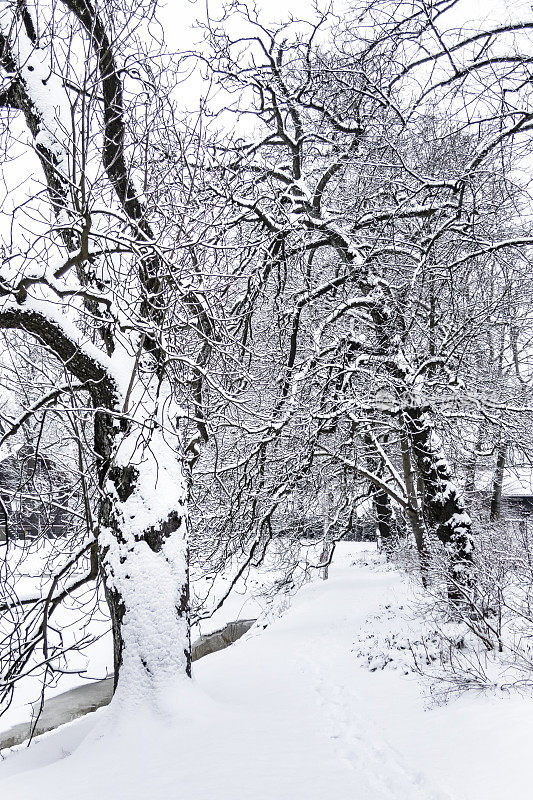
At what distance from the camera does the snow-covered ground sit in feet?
12.8

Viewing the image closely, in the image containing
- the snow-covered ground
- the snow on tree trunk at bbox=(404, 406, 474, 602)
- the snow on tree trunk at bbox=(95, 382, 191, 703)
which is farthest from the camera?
the snow on tree trunk at bbox=(404, 406, 474, 602)

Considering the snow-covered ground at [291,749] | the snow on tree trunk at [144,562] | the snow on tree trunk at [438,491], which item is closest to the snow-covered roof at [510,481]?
the snow on tree trunk at [438,491]

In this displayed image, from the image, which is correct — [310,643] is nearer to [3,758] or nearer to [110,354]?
[3,758]

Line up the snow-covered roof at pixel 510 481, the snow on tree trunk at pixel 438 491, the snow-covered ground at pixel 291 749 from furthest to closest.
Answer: the snow-covered roof at pixel 510 481, the snow on tree trunk at pixel 438 491, the snow-covered ground at pixel 291 749

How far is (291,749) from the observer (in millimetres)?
4785

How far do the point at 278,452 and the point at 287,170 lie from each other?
416cm

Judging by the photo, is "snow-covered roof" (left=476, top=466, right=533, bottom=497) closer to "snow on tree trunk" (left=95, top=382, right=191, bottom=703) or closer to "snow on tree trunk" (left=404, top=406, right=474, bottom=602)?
"snow on tree trunk" (left=404, top=406, right=474, bottom=602)

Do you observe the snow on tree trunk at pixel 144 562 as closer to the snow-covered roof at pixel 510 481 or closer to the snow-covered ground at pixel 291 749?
the snow-covered ground at pixel 291 749

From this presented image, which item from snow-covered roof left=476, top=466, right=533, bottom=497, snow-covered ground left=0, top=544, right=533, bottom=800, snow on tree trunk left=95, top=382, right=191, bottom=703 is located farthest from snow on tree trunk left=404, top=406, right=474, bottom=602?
snow on tree trunk left=95, top=382, right=191, bottom=703

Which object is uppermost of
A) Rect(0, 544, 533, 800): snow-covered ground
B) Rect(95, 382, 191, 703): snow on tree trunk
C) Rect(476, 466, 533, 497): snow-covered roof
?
Rect(476, 466, 533, 497): snow-covered roof

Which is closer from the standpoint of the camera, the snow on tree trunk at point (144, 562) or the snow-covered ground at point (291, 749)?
the snow-covered ground at point (291, 749)

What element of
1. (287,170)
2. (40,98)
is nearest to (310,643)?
(287,170)

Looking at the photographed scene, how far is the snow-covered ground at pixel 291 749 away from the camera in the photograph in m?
3.90

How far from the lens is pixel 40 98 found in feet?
17.7
